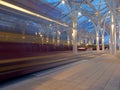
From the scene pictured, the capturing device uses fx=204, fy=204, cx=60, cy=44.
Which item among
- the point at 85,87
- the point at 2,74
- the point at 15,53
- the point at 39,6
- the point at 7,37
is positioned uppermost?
the point at 39,6

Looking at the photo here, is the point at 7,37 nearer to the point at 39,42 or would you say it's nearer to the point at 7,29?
the point at 7,29

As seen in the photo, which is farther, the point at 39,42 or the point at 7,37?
the point at 39,42

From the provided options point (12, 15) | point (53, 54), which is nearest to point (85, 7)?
point (53, 54)

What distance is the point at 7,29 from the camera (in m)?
6.86

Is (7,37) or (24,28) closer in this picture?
(7,37)

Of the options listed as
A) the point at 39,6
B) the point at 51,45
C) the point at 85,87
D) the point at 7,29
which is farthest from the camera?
the point at 51,45

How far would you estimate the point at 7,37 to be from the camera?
6.87m

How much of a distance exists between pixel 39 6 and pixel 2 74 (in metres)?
3.66

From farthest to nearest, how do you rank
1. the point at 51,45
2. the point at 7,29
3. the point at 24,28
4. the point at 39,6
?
the point at 51,45, the point at 39,6, the point at 24,28, the point at 7,29

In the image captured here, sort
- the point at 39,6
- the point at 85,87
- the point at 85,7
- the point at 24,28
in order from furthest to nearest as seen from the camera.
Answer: the point at 85,7 < the point at 39,6 < the point at 24,28 < the point at 85,87

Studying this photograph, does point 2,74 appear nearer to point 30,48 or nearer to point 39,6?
point 30,48

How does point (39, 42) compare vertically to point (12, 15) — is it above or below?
below

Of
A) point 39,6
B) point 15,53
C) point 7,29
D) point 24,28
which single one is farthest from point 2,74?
point 39,6

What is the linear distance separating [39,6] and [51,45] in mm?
2080
